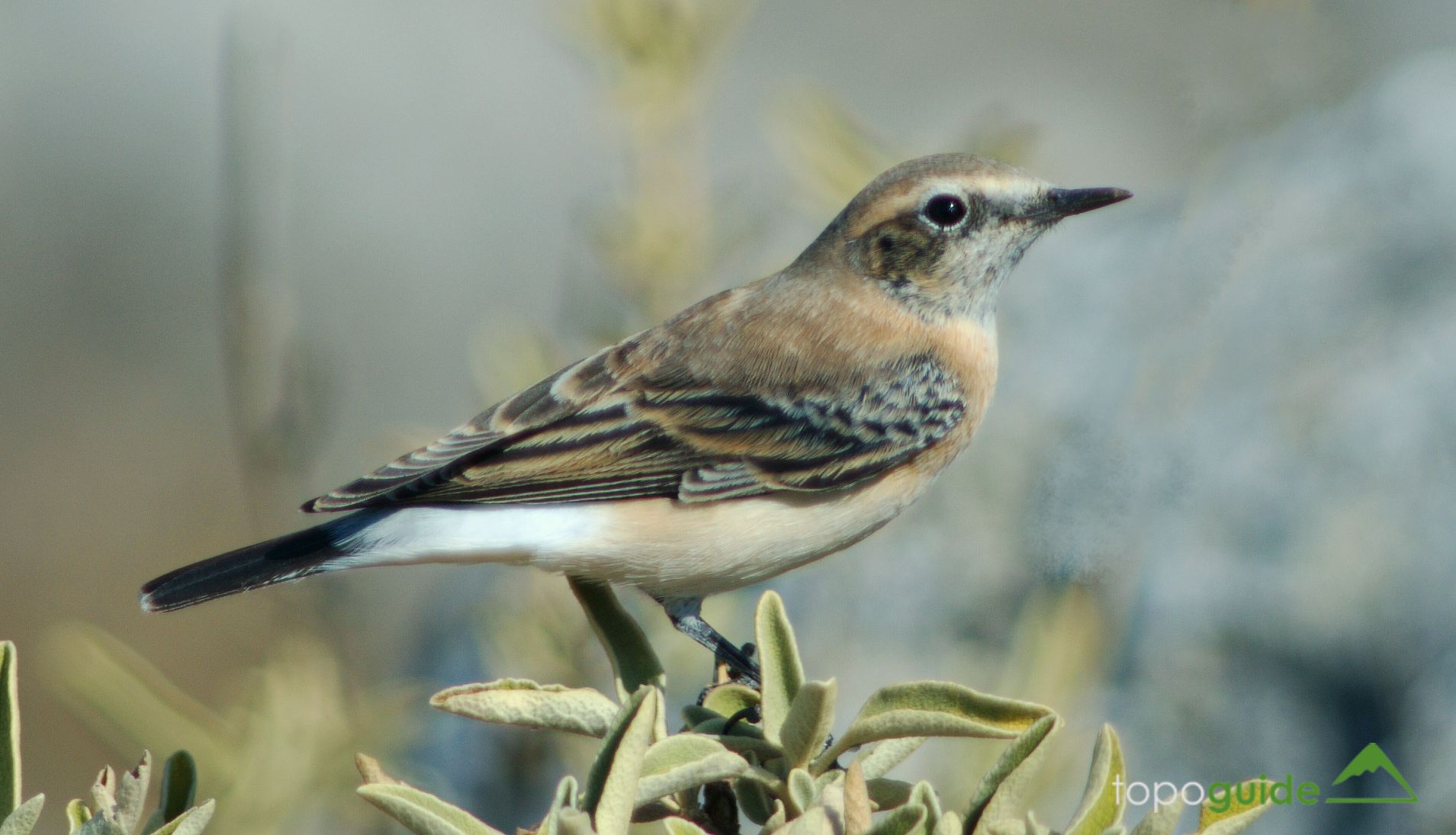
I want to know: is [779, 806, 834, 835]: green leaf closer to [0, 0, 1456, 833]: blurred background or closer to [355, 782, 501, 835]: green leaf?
[355, 782, 501, 835]: green leaf

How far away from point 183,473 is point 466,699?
25.9 ft

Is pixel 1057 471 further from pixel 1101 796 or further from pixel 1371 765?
pixel 1101 796

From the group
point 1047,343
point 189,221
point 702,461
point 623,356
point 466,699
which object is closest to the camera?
point 466,699

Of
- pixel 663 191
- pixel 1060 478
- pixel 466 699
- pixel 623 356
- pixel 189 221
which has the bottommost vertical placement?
pixel 466 699

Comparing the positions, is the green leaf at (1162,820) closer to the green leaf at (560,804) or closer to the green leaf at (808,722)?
the green leaf at (808,722)

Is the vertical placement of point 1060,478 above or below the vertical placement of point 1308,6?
below

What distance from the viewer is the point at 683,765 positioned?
1796 millimetres

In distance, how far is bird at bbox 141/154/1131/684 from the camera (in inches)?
125

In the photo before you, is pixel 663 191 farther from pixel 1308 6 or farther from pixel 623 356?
pixel 1308 6

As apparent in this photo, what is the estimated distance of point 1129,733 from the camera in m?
4.73

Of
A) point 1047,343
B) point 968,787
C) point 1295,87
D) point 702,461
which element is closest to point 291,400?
point 702,461


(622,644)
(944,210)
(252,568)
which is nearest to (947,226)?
(944,210)

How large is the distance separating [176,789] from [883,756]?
3.29 ft

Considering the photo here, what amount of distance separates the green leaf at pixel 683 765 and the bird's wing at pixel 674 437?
1.53 m
